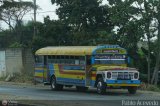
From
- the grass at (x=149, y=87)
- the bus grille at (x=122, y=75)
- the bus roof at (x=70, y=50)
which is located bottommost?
the grass at (x=149, y=87)

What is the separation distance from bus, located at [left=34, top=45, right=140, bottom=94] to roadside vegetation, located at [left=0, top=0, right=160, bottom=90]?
4.38 metres

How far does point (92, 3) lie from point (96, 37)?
11.9 feet

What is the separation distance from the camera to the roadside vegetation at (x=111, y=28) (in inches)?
1430

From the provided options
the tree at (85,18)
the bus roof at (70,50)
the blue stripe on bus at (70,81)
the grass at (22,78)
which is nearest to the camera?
the bus roof at (70,50)

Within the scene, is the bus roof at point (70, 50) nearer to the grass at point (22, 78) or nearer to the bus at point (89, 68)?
the bus at point (89, 68)

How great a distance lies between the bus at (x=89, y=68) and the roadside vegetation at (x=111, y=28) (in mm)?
4378

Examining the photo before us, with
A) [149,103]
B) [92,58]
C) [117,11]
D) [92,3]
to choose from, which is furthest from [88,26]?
[149,103]

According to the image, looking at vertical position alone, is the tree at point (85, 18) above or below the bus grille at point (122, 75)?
above

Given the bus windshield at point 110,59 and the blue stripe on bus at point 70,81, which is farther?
the blue stripe on bus at point 70,81

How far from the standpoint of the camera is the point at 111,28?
4331cm

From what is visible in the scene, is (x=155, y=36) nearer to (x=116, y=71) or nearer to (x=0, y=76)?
(x=116, y=71)

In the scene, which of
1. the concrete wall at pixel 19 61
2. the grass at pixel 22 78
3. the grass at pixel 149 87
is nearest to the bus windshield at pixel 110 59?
the grass at pixel 149 87

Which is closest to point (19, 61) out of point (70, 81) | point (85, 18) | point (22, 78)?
point (22, 78)

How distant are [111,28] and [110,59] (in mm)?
13641
